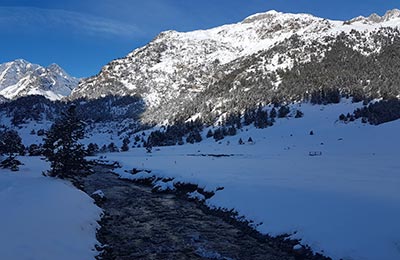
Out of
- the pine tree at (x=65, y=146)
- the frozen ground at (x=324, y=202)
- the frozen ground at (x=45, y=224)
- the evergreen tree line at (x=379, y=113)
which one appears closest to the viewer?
the frozen ground at (x=45, y=224)

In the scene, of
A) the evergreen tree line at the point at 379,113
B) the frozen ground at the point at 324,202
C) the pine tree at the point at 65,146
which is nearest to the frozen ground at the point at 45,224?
the pine tree at the point at 65,146

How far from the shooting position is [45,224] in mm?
17906

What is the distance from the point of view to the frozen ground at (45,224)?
1437 cm

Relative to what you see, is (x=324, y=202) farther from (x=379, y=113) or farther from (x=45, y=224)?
(x=379, y=113)

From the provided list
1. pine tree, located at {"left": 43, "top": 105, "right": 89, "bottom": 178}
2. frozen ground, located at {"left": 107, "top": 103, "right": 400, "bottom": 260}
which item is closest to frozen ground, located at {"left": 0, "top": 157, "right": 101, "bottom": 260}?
pine tree, located at {"left": 43, "top": 105, "right": 89, "bottom": 178}

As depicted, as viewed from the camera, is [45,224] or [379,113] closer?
[45,224]

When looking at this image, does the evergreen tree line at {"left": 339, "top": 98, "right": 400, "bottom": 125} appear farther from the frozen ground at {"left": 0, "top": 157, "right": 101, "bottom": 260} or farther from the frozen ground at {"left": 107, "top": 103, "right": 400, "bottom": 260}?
the frozen ground at {"left": 0, "top": 157, "right": 101, "bottom": 260}

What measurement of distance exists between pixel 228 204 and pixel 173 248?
27.4ft

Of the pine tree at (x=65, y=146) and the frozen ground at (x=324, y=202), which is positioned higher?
the pine tree at (x=65, y=146)

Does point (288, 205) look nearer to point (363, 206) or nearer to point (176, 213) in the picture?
point (363, 206)

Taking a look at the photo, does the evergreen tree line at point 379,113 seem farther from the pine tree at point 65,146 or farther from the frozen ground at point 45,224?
the frozen ground at point 45,224

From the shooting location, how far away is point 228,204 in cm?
2686

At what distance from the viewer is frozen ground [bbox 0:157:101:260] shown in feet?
47.1

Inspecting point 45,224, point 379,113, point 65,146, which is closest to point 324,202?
point 45,224
